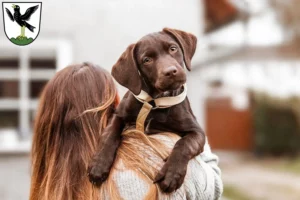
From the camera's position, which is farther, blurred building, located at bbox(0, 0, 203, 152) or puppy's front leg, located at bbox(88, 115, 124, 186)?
blurred building, located at bbox(0, 0, 203, 152)

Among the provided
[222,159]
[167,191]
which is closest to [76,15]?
[167,191]

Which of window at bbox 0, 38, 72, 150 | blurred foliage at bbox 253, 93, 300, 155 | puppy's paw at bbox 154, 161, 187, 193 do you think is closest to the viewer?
puppy's paw at bbox 154, 161, 187, 193

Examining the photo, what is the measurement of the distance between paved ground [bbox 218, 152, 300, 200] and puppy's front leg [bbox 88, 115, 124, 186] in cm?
789

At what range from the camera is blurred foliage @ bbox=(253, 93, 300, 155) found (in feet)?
48.3

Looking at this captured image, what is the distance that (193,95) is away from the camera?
646 centimetres

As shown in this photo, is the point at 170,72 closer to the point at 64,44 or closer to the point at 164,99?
the point at 164,99

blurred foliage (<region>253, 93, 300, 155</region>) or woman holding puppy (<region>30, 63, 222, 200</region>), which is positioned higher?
woman holding puppy (<region>30, 63, 222, 200</region>)

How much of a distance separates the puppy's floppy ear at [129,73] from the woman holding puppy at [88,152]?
144 millimetres

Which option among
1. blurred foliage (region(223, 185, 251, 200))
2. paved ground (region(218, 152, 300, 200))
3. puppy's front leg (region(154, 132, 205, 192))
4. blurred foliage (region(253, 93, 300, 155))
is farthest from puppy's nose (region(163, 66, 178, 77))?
blurred foliage (region(253, 93, 300, 155))

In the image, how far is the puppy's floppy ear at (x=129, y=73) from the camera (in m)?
2.04

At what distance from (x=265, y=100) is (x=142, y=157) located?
13.2 metres

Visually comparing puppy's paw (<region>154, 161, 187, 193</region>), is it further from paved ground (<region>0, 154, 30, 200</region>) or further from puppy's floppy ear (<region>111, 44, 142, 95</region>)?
paved ground (<region>0, 154, 30, 200</region>)

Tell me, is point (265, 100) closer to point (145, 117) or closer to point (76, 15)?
point (76, 15)

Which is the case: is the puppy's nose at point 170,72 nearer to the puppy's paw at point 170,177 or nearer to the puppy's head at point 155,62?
the puppy's head at point 155,62
